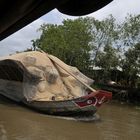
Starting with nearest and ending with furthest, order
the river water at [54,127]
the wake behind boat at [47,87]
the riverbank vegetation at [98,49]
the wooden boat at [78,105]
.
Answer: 1. the river water at [54,127]
2. the wooden boat at [78,105]
3. the wake behind boat at [47,87]
4. the riverbank vegetation at [98,49]

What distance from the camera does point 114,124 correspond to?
1662 centimetres

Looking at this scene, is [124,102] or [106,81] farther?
[106,81]

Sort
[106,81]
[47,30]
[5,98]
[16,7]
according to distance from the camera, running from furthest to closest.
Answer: [47,30], [106,81], [5,98], [16,7]

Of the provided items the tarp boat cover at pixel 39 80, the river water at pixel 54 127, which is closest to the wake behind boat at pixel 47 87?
the tarp boat cover at pixel 39 80

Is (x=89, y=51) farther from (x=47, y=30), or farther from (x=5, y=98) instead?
(x=5, y=98)

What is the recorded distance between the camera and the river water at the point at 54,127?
12.3 metres

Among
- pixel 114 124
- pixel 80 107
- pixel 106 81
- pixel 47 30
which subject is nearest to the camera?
pixel 80 107

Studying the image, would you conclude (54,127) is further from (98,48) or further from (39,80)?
(98,48)

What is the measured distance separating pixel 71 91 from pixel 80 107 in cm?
187

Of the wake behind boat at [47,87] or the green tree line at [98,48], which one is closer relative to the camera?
the wake behind boat at [47,87]

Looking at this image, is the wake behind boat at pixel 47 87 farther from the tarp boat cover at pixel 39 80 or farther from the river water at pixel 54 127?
the river water at pixel 54 127

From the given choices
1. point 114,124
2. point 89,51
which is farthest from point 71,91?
point 89,51

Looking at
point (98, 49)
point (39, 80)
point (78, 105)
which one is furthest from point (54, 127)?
point (98, 49)

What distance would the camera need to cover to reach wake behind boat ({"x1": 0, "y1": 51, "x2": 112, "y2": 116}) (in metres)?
15.4
